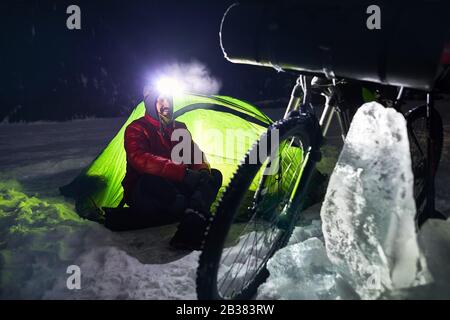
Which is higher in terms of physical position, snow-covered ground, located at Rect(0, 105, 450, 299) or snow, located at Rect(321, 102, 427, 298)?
snow, located at Rect(321, 102, 427, 298)

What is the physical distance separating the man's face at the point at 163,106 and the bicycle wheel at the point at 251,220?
1.52 metres

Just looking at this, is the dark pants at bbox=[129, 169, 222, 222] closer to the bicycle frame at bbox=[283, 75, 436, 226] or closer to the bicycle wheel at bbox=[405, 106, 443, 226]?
the bicycle frame at bbox=[283, 75, 436, 226]

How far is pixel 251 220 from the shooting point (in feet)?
7.67

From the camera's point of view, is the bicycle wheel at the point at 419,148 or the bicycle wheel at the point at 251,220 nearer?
the bicycle wheel at the point at 251,220

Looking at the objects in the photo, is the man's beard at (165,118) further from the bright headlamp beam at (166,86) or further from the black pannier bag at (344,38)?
the black pannier bag at (344,38)

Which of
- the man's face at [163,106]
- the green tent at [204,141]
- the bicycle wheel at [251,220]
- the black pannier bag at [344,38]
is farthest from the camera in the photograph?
the green tent at [204,141]

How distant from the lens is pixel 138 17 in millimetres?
28016

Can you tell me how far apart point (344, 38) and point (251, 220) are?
136 cm

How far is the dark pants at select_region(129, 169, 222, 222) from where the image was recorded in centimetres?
356

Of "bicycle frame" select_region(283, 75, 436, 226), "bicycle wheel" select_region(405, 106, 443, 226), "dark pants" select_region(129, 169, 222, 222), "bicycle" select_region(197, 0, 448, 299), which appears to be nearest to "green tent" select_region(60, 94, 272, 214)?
"dark pants" select_region(129, 169, 222, 222)

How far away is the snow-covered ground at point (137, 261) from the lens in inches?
86.9

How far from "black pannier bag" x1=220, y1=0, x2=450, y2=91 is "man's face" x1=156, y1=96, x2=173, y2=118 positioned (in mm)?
1557

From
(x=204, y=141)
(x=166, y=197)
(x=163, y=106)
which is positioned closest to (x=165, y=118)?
(x=163, y=106)

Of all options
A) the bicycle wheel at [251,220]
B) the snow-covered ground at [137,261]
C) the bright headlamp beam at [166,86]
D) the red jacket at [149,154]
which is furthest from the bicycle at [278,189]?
the bright headlamp beam at [166,86]
